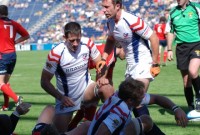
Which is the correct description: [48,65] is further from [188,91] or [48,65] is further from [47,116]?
[188,91]

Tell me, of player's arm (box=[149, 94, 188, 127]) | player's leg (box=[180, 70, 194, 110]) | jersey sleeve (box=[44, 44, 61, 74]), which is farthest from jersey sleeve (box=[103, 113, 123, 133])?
player's leg (box=[180, 70, 194, 110])

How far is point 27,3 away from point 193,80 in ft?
113

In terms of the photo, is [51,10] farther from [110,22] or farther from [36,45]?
[110,22]

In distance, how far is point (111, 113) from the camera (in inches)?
187

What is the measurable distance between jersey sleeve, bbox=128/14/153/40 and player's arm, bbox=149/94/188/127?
141 centimetres

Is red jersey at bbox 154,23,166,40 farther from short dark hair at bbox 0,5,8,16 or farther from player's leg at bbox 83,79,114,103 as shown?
player's leg at bbox 83,79,114,103

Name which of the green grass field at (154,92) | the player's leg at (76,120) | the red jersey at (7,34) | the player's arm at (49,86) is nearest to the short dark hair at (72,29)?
the player's arm at (49,86)

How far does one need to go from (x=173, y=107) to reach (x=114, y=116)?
37.4 inches

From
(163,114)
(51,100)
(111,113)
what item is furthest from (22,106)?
(51,100)

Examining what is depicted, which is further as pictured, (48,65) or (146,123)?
(48,65)

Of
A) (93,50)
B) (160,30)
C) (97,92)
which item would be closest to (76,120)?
(97,92)

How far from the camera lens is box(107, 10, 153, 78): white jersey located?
273 inches

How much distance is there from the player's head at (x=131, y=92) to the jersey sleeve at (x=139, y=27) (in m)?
2.15

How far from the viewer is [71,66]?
265 inches
